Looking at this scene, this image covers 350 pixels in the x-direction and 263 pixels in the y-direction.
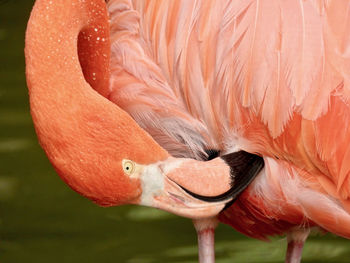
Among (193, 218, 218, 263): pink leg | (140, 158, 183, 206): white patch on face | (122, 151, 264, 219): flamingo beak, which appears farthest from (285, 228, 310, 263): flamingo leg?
(140, 158, 183, 206): white patch on face

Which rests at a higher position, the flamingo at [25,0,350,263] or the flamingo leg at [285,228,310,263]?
the flamingo at [25,0,350,263]

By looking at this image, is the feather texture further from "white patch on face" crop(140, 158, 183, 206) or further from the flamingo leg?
the flamingo leg

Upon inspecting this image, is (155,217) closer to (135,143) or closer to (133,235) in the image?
(133,235)

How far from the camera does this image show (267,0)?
151 cm

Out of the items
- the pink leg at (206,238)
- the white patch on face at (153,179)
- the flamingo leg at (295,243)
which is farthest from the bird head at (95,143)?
the flamingo leg at (295,243)

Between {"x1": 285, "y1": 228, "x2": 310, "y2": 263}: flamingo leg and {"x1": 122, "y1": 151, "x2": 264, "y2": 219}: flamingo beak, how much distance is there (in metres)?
0.41

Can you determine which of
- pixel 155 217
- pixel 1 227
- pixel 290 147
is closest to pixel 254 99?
pixel 290 147

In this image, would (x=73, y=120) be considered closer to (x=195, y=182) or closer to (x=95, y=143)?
(x=95, y=143)

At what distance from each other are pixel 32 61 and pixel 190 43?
361mm

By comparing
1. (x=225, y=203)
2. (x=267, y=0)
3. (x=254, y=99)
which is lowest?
(x=225, y=203)

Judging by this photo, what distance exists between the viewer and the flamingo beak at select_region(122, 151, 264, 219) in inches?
58.6

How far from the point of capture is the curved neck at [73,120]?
1.38 meters

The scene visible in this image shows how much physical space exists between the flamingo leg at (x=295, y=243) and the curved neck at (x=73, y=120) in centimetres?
61

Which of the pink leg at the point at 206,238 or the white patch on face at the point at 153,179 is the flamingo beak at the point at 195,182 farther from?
the pink leg at the point at 206,238
